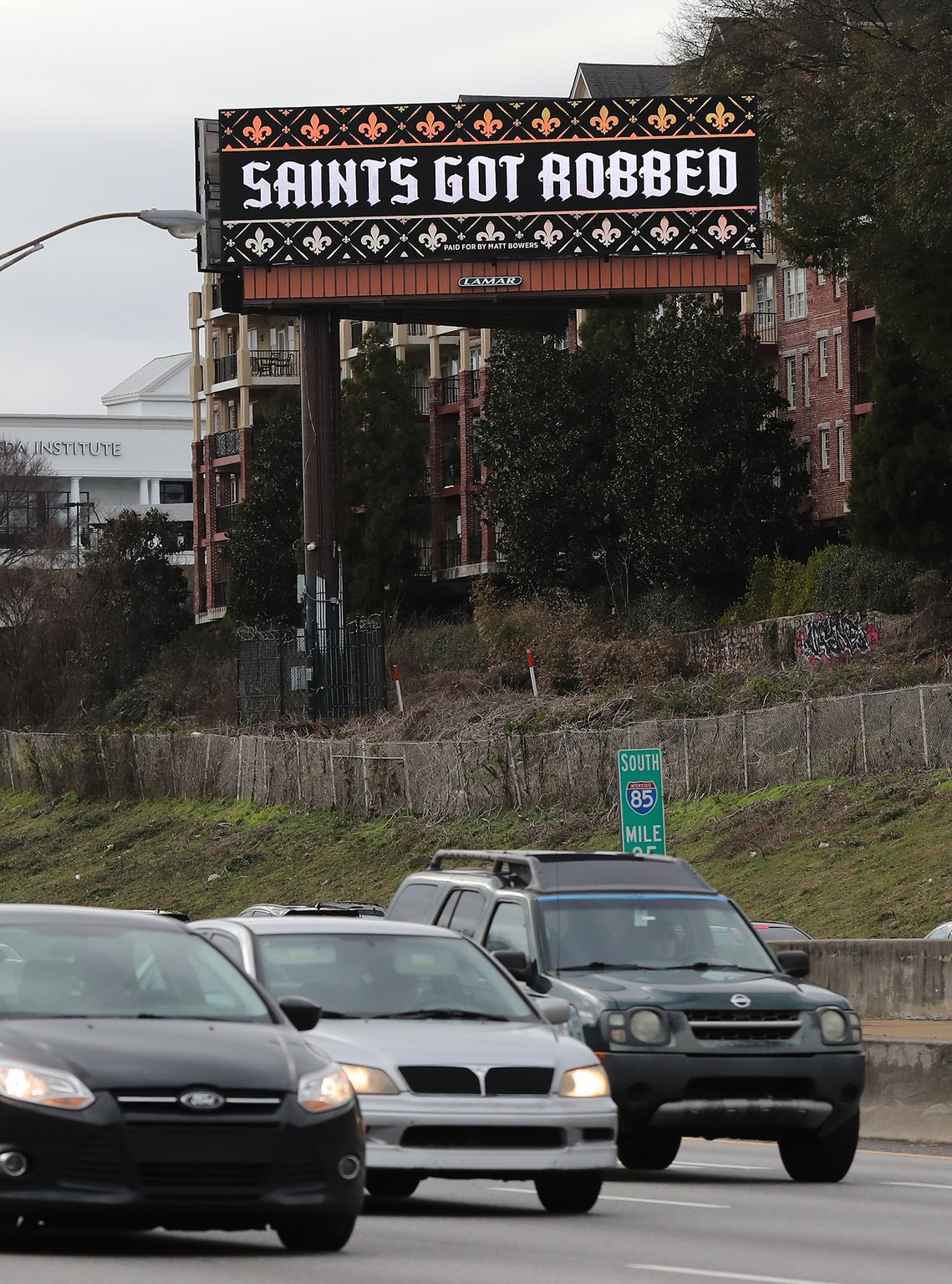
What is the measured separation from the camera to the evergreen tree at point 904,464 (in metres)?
56.0

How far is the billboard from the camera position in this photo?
57812 millimetres

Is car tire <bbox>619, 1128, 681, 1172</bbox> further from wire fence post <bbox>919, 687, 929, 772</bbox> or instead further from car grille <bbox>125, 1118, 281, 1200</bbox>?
wire fence post <bbox>919, 687, 929, 772</bbox>

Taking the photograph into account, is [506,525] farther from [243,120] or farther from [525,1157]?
[525,1157]

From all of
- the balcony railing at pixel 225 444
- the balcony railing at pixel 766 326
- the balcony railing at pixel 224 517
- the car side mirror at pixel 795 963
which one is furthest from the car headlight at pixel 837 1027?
the balcony railing at pixel 225 444

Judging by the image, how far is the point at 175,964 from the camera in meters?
11.5

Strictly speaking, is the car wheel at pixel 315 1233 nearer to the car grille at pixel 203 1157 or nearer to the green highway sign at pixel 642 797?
the car grille at pixel 203 1157

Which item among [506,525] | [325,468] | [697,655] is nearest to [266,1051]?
[697,655]

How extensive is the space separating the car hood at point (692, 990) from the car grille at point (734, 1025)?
49mm

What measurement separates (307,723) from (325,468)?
21.4 ft

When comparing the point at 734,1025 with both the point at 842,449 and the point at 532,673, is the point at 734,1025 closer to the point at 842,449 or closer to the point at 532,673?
the point at 532,673

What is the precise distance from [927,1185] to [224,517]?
266ft

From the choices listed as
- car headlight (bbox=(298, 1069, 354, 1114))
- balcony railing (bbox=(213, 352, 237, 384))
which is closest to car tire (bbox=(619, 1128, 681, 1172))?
car headlight (bbox=(298, 1069, 354, 1114))

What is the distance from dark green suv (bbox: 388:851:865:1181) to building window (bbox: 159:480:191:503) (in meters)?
137

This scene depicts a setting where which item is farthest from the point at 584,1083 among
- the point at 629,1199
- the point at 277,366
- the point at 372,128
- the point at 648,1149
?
the point at 277,366
